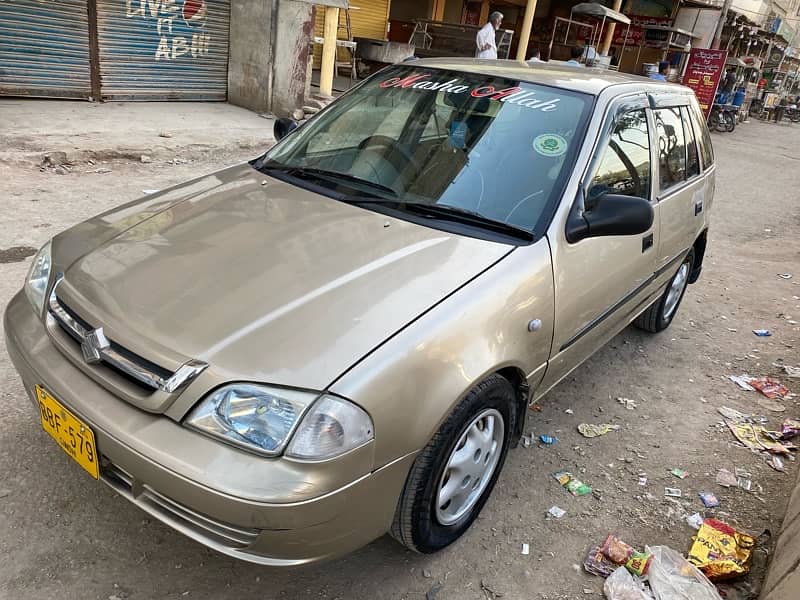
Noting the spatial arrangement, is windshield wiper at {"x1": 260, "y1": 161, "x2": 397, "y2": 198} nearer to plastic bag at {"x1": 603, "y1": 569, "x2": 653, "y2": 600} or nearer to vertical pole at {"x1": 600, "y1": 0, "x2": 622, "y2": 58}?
plastic bag at {"x1": 603, "y1": 569, "x2": 653, "y2": 600}

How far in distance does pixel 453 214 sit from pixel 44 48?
751cm

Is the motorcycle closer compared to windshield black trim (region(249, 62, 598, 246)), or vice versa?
windshield black trim (region(249, 62, 598, 246))

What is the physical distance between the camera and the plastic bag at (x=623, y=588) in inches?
87.7

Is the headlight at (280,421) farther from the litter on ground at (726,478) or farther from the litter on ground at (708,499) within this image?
the litter on ground at (726,478)

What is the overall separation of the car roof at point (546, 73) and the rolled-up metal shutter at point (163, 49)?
6.58 m

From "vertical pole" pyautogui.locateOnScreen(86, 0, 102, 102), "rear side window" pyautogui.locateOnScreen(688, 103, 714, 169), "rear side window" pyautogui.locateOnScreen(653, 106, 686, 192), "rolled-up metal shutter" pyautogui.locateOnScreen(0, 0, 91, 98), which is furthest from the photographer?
"vertical pole" pyautogui.locateOnScreen(86, 0, 102, 102)

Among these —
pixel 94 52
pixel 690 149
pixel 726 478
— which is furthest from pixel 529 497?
pixel 94 52

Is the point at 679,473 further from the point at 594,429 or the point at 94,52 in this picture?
the point at 94,52

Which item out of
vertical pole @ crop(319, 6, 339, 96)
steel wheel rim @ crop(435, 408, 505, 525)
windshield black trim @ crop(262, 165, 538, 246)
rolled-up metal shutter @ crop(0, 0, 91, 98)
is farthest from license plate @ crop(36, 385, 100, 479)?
vertical pole @ crop(319, 6, 339, 96)

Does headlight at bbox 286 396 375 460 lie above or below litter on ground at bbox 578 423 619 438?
above

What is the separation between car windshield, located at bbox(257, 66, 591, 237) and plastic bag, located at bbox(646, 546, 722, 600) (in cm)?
140

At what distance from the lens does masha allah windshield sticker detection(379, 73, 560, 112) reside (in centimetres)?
283

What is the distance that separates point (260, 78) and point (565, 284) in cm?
804

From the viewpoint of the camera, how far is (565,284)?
2518 mm
